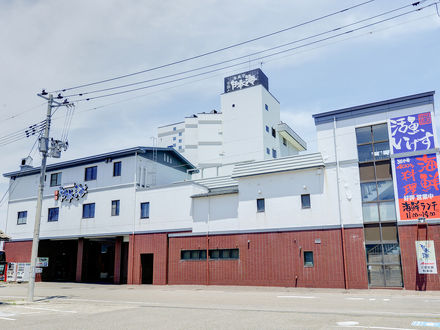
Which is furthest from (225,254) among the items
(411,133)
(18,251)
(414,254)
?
(18,251)

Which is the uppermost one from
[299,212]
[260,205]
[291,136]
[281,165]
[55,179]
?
[291,136]

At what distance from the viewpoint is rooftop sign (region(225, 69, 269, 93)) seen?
171ft

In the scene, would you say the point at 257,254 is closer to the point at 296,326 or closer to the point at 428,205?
the point at 428,205

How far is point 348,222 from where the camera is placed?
22.1 metres

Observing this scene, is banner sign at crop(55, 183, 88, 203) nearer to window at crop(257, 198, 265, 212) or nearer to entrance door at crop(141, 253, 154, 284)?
entrance door at crop(141, 253, 154, 284)

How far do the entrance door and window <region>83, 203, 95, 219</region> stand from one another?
21.0ft

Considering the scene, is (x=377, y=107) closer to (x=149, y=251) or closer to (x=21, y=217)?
(x=149, y=251)

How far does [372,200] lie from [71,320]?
1685cm

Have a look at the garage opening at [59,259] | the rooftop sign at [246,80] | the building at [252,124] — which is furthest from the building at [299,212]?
the rooftop sign at [246,80]

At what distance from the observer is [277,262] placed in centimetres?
2377

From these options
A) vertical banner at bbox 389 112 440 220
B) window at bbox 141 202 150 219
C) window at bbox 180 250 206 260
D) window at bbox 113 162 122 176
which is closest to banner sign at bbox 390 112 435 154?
vertical banner at bbox 389 112 440 220

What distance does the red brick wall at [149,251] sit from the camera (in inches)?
1137

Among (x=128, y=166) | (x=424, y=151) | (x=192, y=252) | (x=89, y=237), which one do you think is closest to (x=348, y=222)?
(x=424, y=151)

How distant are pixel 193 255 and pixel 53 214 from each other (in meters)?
16.6
